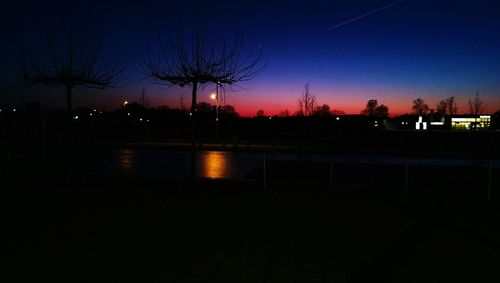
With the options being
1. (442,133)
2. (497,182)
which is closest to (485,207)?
(497,182)

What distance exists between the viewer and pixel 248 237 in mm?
6199

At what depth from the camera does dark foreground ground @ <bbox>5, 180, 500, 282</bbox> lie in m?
4.78

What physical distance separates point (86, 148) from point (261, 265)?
1088 inches

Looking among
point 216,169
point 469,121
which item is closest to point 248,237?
point 216,169

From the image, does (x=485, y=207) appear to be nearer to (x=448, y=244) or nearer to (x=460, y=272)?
(x=448, y=244)

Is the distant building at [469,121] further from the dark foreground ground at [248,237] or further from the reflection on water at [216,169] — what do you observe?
the dark foreground ground at [248,237]

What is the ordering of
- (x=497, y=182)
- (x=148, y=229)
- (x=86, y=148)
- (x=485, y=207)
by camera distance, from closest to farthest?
1. (x=148, y=229)
2. (x=485, y=207)
3. (x=497, y=182)
4. (x=86, y=148)

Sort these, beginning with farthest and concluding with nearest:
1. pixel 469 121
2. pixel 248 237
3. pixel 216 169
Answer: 1. pixel 469 121
2. pixel 216 169
3. pixel 248 237

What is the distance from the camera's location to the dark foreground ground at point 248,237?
4.78 meters

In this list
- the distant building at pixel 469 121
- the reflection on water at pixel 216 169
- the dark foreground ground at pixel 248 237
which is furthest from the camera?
the distant building at pixel 469 121

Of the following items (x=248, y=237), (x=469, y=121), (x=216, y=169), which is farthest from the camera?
(x=469, y=121)

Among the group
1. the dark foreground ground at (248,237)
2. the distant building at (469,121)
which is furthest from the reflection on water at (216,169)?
the distant building at (469,121)

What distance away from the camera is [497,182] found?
12148 mm

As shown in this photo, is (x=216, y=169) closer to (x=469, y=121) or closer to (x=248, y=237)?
(x=248, y=237)
